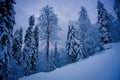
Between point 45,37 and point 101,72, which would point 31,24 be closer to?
point 45,37

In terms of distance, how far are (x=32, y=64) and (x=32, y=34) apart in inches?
324

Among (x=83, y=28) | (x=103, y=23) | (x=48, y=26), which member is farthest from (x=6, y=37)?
(x=103, y=23)

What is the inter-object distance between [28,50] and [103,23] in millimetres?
21591

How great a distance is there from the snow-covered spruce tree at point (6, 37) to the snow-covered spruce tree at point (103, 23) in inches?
1002

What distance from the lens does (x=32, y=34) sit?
3281 cm

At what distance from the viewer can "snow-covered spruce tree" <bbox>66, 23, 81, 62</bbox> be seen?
27331 mm

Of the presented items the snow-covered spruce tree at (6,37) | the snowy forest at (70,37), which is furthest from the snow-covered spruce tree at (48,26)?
the snow-covered spruce tree at (6,37)

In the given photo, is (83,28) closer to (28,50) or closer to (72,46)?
(72,46)

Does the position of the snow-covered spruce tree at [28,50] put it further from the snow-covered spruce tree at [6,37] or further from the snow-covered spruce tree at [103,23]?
the snow-covered spruce tree at [103,23]

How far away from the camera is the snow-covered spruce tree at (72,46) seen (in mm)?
27331

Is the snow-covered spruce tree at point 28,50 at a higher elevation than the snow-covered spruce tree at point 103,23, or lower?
lower

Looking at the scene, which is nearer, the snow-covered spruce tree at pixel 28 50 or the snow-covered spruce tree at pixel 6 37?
the snow-covered spruce tree at pixel 6 37

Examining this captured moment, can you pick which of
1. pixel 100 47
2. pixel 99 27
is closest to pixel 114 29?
pixel 99 27

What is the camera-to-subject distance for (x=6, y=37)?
11211 mm
